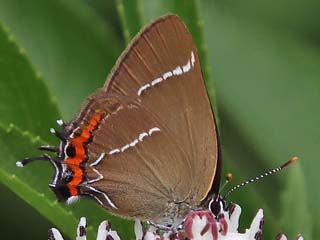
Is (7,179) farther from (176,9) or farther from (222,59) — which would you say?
(222,59)

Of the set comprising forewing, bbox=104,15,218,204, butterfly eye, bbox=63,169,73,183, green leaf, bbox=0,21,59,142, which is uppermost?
green leaf, bbox=0,21,59,142

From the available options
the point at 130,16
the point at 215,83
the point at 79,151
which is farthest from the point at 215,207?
the point at 215,83

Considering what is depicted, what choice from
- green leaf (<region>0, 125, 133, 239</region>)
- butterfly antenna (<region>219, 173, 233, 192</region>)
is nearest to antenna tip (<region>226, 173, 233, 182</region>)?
butterfly antenna (<region>219, 173, 233, 192</region>)

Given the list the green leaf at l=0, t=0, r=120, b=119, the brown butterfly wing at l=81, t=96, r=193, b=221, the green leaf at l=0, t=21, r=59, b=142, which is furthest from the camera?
the green leaf at l=0, t=0, r=120, b=119

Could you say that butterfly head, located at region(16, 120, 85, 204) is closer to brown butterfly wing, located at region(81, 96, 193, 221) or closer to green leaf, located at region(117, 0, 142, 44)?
brown butterfly wing, located at region(81, 96, 193, 221)

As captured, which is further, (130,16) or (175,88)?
(130,16)

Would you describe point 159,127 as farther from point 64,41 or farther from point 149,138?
point 64,41
